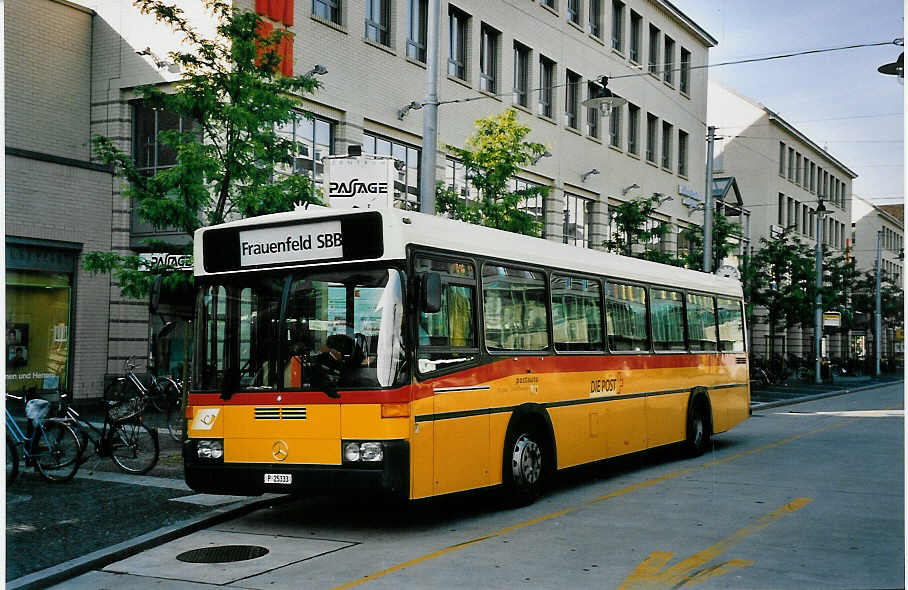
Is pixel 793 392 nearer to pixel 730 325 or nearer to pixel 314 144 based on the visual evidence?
pixel 730 325

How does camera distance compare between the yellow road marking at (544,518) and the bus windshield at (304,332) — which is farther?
the bus windshield at (304,332)

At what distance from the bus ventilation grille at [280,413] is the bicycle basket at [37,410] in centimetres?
423

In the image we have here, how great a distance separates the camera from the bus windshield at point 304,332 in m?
8.97

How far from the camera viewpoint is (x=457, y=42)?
2895 centimetres

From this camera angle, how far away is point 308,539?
910 cm

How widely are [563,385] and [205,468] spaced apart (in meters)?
4.22

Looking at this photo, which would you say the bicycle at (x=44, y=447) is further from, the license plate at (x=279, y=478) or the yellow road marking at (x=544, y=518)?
the yellow road marking at (x=544, y=518)

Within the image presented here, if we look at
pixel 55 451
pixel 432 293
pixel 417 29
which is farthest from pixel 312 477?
pixel 417 29

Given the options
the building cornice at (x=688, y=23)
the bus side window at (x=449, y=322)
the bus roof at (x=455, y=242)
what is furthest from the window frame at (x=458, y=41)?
the bus side window at (x=449, y=322)

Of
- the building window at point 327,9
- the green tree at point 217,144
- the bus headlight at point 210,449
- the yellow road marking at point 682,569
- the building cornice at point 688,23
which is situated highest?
the building cornice at point 688,23

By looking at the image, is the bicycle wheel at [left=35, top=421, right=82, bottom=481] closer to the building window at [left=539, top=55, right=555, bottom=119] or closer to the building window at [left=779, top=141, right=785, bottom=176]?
the building window at [left=539, top=55, right=555, bottom=119]

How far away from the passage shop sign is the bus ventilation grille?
136 cm

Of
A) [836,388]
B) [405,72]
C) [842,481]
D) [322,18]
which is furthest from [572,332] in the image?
[836,388]

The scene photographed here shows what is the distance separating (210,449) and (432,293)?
2.63m
